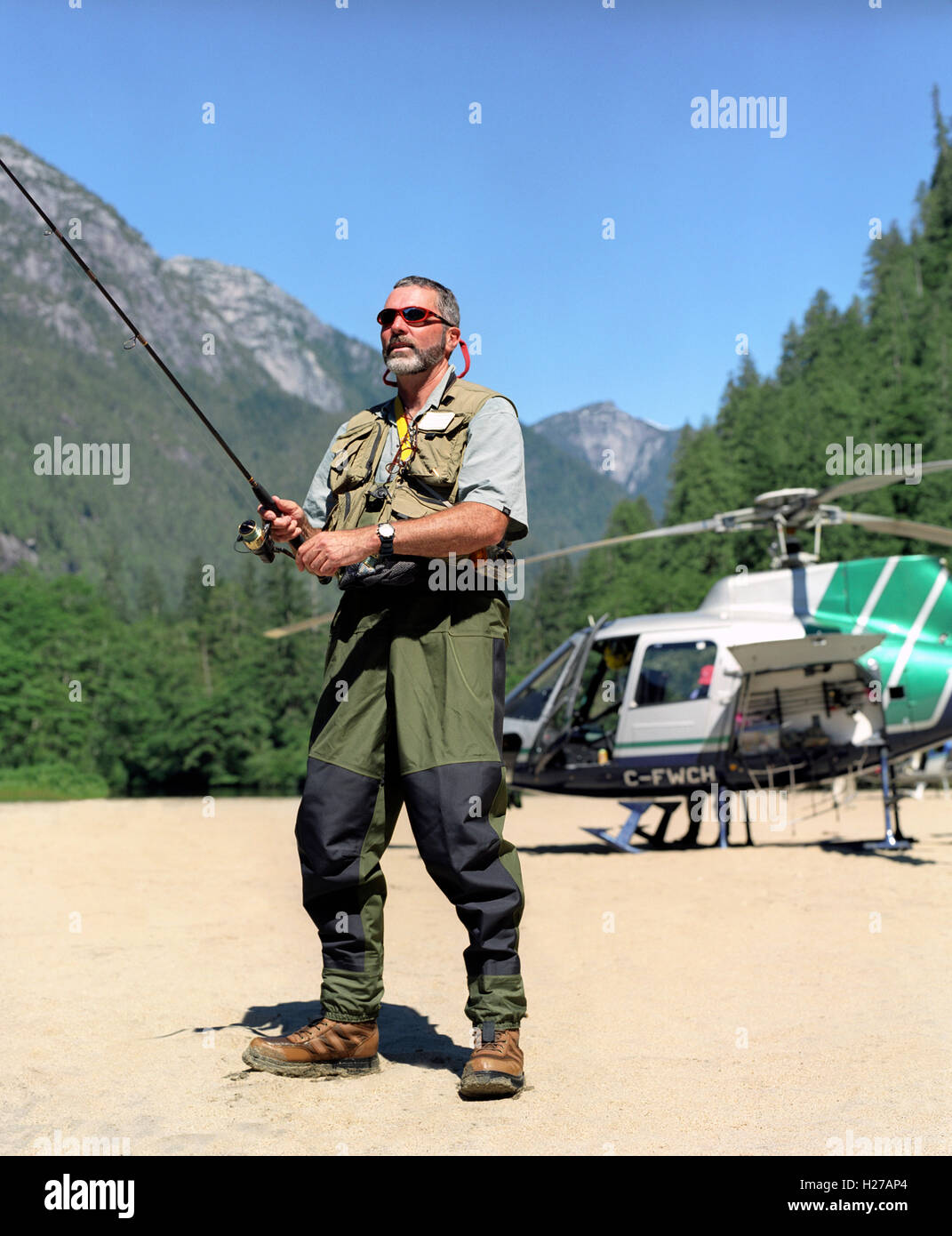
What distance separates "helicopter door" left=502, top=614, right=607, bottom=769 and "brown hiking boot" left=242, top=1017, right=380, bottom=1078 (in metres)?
8.91

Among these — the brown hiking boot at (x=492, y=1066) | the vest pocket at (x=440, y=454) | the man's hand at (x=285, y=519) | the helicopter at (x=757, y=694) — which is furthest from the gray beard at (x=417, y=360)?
the helicopter at (x=757, y=694)

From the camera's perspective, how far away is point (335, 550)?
3510 millimetres

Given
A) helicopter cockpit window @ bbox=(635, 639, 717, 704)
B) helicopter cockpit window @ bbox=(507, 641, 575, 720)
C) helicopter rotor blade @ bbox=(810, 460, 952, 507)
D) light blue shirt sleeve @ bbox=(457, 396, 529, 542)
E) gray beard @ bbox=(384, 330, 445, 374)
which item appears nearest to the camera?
light blue shirt sleeve @ bbox=(457, 396, 529, 542)

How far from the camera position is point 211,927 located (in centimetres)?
691

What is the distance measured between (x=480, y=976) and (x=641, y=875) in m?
6.69

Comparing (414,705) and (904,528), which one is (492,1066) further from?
(904,528)

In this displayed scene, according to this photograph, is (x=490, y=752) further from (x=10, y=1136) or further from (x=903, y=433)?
(x=903, y=433)

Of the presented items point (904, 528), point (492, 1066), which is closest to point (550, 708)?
point (904, 528)

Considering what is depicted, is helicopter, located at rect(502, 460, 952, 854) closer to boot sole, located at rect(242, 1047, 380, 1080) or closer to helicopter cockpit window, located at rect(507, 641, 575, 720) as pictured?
helicopter cockpit window, located at rect(507, 641, 575, 720)

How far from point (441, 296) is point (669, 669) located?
9.13m

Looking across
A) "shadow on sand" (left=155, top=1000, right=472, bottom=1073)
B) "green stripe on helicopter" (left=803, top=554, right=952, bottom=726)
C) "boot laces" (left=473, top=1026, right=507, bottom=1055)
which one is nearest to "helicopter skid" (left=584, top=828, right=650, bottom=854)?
"green stripe on helicopter" (left=803, top=554, right=952, bottom=726)

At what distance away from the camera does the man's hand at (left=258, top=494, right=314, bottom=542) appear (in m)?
3.76

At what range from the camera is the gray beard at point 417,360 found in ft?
12.9
